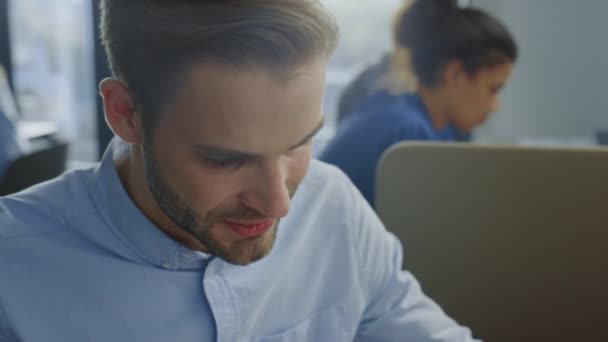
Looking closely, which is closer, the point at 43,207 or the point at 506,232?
the point at 43,207

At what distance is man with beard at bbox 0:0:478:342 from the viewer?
68 centimetres

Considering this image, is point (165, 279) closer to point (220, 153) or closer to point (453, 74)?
point (220, 153)

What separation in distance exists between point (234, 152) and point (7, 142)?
1.52 meters

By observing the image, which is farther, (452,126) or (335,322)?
(452,126)

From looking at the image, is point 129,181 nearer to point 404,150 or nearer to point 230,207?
point 230,207

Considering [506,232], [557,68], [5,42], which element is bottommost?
[5,42]

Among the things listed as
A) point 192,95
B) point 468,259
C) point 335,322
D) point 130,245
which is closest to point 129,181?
point 130,245

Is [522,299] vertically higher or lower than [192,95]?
lower

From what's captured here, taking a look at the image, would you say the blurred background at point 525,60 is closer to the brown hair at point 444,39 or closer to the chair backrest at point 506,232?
the brown hair at point 444,39

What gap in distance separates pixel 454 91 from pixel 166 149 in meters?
1.29

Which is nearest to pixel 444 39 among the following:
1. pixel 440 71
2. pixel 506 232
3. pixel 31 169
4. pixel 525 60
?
pixel 440 71

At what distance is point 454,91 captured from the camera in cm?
186

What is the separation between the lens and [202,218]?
0.74 metres

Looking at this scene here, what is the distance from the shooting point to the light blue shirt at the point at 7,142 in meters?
1.93
